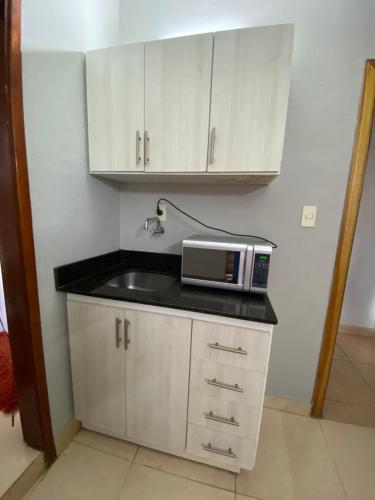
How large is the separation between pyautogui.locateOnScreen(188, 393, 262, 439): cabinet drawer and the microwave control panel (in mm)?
565

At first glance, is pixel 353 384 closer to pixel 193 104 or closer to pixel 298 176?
pixel 298 176

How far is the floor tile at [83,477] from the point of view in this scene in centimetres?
101

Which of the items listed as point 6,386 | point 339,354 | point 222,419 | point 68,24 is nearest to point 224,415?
point 222,419

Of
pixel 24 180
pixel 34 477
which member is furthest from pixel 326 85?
pixel 34 477

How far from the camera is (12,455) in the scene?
1074 millimetres

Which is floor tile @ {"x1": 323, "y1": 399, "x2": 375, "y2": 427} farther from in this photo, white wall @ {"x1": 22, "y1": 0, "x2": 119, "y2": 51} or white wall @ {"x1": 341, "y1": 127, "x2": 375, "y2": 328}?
white wall @ {"x1": 22, "y1": 0, "x2": 119, "y2": 51}

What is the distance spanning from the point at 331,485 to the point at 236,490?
0.49m

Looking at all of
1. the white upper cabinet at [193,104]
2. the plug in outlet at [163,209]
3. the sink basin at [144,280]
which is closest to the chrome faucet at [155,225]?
the plug in outlet at [163,209]

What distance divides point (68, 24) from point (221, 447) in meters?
2.17

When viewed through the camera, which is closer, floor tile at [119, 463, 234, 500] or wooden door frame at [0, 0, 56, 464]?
wooden door frame at [0, 0, 56, 464]

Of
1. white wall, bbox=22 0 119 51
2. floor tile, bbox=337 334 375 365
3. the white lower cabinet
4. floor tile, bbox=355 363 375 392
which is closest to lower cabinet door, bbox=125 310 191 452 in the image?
the white lower cabinet

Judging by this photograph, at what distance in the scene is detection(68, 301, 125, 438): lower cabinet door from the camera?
1100 millimetres

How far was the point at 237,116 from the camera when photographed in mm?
1017

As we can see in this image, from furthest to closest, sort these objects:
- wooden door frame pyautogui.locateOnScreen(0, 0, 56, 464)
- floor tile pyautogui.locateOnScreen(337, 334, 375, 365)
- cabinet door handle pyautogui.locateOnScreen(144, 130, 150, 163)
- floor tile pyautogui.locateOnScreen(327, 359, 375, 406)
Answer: floor tile pyautogui.locateOnScreen(337, 334, 375, 365), floor tile pyautogui.locateOnScreen(327, 359, 375, 406), cabinet door handle pyautogui.locateOnScreen(144, 130, 150, 163), wooden door frame pyautogui.locateOnScreen(0, 0, 56, 464)
